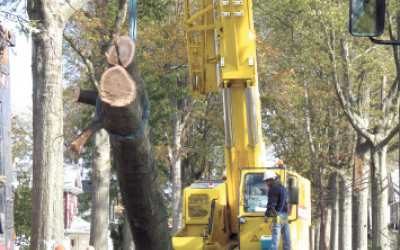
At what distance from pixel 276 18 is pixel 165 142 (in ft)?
24.3

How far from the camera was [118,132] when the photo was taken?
20.7 feet

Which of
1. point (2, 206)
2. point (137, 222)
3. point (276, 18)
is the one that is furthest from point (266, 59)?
point (2, 206)

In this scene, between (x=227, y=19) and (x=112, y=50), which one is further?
(x=227, y=19)

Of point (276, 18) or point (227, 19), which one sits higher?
point (276, 18)

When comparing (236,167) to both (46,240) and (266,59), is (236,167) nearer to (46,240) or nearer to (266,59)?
(46,240)

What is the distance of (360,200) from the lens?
74.9 ft

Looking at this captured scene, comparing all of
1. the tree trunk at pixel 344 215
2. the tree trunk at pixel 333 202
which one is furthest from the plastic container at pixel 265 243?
the tree trunk at pixel 333 202

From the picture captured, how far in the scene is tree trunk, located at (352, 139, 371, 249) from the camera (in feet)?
72.1

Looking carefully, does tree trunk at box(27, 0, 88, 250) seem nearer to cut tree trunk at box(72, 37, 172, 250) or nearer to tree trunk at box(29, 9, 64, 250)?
tree trunk at box(29, 9, 64, 250)

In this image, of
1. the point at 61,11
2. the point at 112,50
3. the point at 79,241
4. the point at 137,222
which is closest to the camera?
the point at 112,50

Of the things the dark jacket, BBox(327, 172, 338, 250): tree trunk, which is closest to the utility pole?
the dark jacket

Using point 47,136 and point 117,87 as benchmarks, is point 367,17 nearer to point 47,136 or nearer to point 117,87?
point 117,87

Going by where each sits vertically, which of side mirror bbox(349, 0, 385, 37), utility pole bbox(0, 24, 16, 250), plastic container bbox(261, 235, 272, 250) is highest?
side mirror bbox(349, 0, 385, 37)

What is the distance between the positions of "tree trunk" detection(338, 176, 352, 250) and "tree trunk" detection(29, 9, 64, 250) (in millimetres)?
18016
